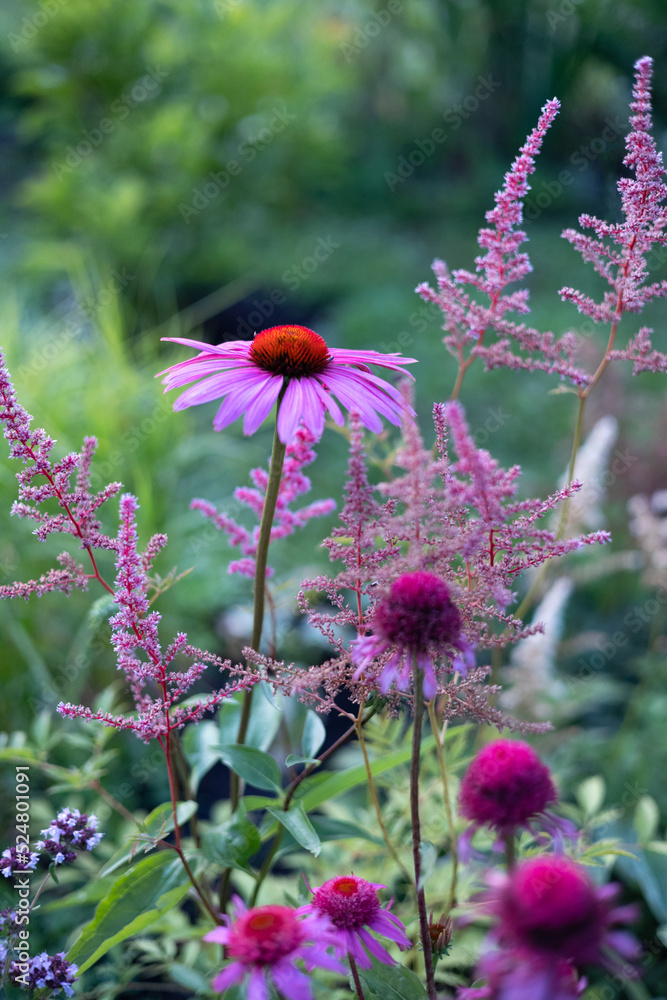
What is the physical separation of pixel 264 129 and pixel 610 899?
22.1ft

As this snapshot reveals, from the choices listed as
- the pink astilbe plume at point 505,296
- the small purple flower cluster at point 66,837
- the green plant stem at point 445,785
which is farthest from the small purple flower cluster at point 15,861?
the pink astilbe plume at point 505,296

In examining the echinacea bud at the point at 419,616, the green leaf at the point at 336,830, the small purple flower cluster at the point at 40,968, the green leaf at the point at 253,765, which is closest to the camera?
the echinacea bud at the point at 419,616

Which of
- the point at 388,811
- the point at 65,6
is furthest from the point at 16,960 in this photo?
the point at 65,6

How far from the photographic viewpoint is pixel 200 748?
2.98 feet

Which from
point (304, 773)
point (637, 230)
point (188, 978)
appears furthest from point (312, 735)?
point (637, 230)

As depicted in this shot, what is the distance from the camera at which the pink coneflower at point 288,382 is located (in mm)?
609

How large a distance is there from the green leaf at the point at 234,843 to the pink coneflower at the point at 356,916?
4.4 inches

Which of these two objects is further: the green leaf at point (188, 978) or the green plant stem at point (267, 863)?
the green leaf at point (188, 978)

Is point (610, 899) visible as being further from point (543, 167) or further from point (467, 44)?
point (467, 44)

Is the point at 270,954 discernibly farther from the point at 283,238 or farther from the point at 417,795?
the point at 283,238

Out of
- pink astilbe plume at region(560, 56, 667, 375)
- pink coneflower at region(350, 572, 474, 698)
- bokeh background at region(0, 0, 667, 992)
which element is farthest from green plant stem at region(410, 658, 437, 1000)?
bokeh background at region(0, 0, 667, 992)

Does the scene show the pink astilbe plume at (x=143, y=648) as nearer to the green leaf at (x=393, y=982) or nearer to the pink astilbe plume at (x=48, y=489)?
the pink astilbe plume at (x=48, y=489)

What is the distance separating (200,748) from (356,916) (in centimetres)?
42

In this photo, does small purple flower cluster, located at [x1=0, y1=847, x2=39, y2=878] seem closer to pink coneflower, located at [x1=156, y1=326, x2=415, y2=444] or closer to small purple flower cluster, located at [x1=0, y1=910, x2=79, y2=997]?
small purple flower cluster, located at [x1=0, y1=910, x2=79, y2=997]
